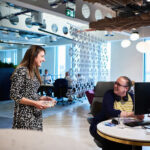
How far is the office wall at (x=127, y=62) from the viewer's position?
1141cm

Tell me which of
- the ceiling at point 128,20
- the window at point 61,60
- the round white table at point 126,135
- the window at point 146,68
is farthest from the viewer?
the window at point 61,60

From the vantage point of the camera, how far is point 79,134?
179 inches

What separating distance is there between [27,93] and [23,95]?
39 millimetres

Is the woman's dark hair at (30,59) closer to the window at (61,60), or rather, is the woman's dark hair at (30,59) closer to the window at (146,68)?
the window at (146,68)

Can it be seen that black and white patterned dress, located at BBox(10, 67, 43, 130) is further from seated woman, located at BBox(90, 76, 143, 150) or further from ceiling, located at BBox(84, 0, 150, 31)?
ceiling, located at BBox(84, 0, 150, 31)

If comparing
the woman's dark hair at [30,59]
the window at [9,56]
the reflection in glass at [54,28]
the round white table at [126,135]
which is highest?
the reflection in glass at [54,28]

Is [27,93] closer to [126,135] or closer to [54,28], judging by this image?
[126,135]

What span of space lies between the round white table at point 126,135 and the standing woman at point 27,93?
2.01 ft

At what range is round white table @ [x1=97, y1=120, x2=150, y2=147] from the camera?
176 cm

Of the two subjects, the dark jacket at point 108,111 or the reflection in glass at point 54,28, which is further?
the reflection in glass at point 54,28

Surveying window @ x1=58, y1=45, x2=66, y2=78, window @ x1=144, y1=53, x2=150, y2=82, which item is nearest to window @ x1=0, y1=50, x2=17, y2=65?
window @ x1=58, y1=45, x2=66, y2=78

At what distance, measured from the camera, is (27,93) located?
1.85 meters

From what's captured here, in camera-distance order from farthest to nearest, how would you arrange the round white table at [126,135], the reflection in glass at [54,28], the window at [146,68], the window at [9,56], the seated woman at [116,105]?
the window at [9,56], the window at [146,68], the reflection in glass at [54,28], the seated woman at [116,105], the round white table at [126,135]

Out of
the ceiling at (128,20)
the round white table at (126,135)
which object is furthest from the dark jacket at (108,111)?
the ceiling at (128,20)
